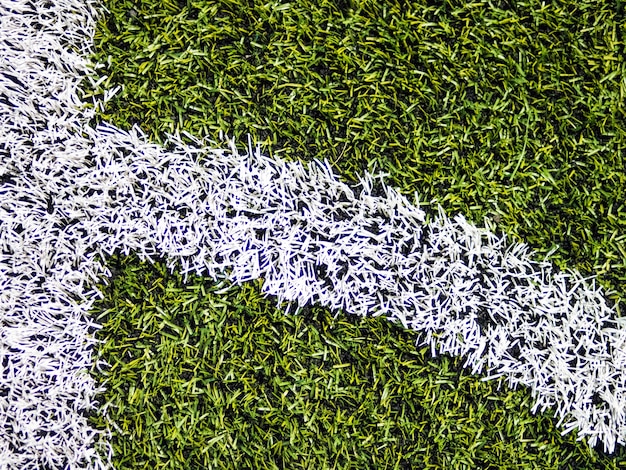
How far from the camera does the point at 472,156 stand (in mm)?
885

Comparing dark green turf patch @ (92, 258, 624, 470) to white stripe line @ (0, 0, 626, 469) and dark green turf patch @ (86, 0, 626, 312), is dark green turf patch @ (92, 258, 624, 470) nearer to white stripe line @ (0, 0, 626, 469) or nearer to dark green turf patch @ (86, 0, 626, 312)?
white stripe line @ (0, 0, 626, 469)

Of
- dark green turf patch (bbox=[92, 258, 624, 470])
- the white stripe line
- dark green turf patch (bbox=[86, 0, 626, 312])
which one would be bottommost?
dark green turf patch (bbox=[92, 258, 624, 470])

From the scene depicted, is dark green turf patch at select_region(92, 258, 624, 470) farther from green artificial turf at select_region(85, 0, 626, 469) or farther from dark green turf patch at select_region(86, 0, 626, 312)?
dark green turf patch at select_region(86, 0, 626, 312)

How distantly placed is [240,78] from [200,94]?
0.23 feet

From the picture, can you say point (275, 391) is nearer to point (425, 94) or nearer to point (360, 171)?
point (360, 171)

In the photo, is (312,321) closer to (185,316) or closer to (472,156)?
(185,316)

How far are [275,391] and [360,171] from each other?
14.9 inches

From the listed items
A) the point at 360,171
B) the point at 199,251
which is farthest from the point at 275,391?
the point at 360,171

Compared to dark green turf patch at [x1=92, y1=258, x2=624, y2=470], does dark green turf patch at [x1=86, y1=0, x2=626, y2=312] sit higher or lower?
higher

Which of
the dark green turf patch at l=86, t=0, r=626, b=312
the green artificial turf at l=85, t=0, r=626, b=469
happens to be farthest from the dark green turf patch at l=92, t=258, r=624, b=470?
the dark green turf patch at l=86, t=0, r=626, b=312

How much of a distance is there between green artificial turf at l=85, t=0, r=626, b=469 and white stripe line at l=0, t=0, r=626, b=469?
3cm

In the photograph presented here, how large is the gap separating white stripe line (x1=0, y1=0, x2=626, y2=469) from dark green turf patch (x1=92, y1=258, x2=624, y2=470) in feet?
0.13

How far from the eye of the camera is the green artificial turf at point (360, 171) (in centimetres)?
88

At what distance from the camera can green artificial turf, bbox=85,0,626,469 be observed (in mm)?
883
